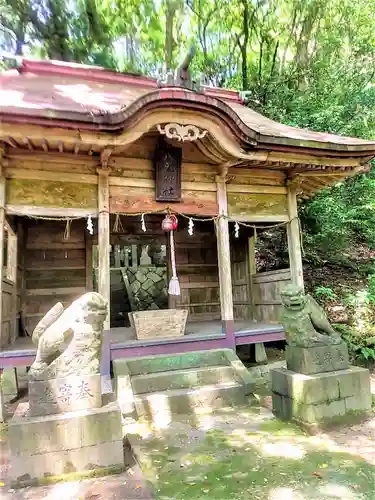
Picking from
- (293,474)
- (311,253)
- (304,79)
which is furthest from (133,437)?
(304,79)

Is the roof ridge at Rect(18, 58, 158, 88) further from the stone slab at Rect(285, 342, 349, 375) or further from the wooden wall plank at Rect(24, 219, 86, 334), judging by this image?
the stone slab at Rect(285, 342, 349, 375)

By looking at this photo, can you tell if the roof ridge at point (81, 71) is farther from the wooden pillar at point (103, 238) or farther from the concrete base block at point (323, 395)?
the concrete base block at point (323, 395)

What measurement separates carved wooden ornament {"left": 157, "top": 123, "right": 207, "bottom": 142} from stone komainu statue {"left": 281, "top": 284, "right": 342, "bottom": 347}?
2.75m

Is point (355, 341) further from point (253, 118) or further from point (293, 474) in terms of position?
point (253, 118)

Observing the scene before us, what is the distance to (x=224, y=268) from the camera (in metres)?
6.29

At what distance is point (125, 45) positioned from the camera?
566 inches

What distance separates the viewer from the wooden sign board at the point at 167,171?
6129mm

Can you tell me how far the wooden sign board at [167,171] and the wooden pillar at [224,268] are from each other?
82cm

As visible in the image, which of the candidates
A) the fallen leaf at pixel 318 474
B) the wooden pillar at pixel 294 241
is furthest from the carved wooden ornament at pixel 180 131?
the fallen leaf at pixel 318 474

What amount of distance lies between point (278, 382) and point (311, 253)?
619 centimetres

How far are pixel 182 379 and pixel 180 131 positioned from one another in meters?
3.63

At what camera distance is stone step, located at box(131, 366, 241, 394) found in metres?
Answer: 4.92

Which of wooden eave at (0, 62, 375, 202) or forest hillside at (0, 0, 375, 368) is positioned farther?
forest hillside at (0, 0, 375, 368)

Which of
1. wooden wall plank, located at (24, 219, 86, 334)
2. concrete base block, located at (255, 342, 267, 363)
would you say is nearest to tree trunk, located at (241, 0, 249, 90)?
wooden wall plank, located at (24, 219, 86, 334)
